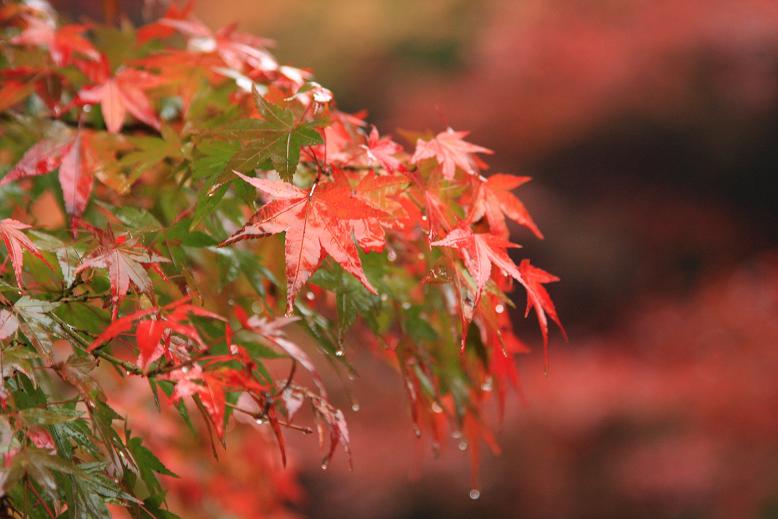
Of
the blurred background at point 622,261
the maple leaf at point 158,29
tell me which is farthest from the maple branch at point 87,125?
the blurred background at point 622,261

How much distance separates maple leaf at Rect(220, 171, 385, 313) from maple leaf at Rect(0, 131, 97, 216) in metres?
0.29

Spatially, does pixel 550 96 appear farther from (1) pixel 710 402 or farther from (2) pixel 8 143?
(2) pixel 8 143

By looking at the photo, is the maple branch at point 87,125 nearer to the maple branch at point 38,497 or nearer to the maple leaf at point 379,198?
the maple leaf at point 379,198

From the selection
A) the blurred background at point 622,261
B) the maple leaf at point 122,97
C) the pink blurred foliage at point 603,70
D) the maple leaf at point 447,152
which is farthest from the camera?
the pink blurred foliage at point 603,70

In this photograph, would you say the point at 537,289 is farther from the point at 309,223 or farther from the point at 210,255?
the point at 210,255

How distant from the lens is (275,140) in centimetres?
66

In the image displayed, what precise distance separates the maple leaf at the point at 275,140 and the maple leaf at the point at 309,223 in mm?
32

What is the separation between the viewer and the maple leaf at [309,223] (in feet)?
1.95

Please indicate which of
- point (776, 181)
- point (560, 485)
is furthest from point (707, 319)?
point (776, 181)

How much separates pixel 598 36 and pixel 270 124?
3297mm

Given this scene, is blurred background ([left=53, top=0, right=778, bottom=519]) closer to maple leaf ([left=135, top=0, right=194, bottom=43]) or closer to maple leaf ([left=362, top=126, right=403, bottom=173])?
maple leaf ([left=135, top=0, right=194, bottom=43])

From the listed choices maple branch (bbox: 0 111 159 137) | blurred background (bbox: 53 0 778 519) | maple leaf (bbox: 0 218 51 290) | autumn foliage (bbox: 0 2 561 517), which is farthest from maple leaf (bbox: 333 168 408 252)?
blurred background (bbox: 53 0 778 519)

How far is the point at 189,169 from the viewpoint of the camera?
804 mm

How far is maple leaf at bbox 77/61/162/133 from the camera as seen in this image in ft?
2.84
